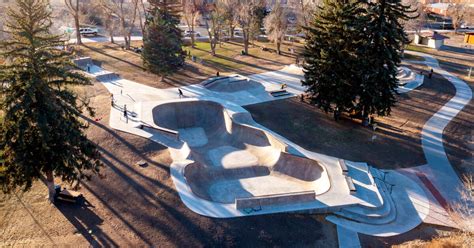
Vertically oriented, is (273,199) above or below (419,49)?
below

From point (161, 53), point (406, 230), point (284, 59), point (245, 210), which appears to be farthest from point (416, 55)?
point (245, 210)

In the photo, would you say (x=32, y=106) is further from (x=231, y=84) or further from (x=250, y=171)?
(x=231, y=84)

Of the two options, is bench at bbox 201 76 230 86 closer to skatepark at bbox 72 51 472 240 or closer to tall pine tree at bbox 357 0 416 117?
skatepark at bbox 72 51 472 240

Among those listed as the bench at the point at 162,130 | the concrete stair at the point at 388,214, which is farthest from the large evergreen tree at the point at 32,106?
the concrete stair at the point at 388,214

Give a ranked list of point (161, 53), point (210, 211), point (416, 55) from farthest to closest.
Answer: point (416, 55) < point (161, 53) < point (210, 211)

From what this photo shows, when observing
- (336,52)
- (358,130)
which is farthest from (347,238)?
(336,52)

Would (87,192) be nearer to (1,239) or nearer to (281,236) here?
(1,239)

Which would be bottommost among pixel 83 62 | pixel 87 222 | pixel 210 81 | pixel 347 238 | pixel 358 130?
pixel 347 238

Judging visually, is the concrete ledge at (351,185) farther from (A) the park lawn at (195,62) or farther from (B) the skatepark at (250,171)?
(A) the park lawn at (195,62)
